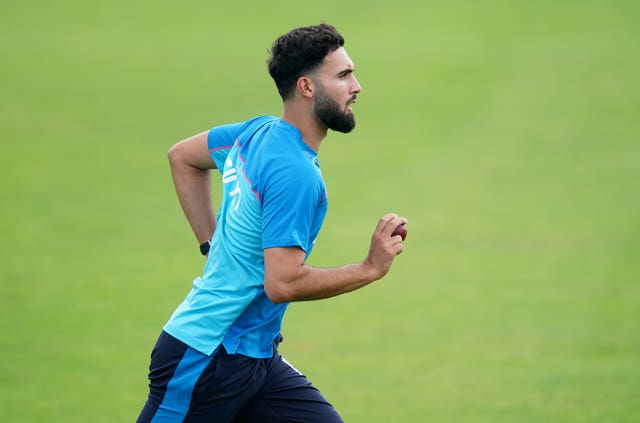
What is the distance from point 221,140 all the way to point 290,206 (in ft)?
3.41

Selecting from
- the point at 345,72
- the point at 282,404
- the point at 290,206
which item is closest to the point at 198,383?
the point at 282,404

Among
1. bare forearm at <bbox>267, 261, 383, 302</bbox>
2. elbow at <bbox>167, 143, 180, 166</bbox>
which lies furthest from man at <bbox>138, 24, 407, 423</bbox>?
elbow at <bbox>167, 143, 180, 166</bbox>

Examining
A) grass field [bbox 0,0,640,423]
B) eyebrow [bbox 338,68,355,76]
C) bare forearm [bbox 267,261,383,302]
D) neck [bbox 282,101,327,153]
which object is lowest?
bare forearm [bbox 267,261,383,302]

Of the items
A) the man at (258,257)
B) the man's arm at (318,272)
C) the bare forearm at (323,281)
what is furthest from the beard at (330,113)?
the bare forearm at (323,281)

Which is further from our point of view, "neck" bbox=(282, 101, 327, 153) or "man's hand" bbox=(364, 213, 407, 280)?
"neck" bbox=(282, 101, 327, 153)

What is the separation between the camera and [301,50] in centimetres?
511

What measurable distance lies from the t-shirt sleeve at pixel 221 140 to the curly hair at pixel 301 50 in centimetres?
50

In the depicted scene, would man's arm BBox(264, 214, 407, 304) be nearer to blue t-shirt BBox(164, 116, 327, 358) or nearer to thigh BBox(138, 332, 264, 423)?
blue t-shirt BBox(164, 116, 327, 358)

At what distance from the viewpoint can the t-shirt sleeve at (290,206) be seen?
4727mm

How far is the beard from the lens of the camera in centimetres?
509

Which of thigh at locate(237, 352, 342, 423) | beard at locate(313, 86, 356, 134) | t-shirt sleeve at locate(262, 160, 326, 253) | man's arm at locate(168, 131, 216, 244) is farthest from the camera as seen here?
man's arm at locate(168, 131, 216, 244)

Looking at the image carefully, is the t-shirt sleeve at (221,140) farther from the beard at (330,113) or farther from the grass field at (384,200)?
the grass field at (384,200)

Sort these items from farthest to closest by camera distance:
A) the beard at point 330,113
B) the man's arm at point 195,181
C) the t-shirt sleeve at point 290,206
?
1. the man's arm at point 195,181
2. the beard at point 330,113
3. the t-shirt sleeve at point 290,206

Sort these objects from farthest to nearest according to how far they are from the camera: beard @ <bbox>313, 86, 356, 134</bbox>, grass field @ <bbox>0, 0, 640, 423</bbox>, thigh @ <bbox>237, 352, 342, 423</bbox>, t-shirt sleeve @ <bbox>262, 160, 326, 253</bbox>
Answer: grass field @ <bbox>0, 0, 640, 423</bbox>
thigh @ <bbox>237, 352, 342, 423</bbox>
beard @ <bbox>313, 86, 356, 134</bbox>
t-shirt sleeve @ <bbox>262, 160, 326, 253</bbox>
